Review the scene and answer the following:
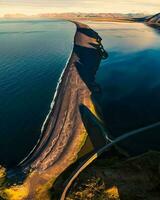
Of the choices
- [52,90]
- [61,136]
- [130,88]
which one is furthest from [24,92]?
[130,88]

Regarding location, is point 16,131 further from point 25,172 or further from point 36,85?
point 36,85

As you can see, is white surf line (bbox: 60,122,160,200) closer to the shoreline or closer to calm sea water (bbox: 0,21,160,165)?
calm sea water (bbox: 0,21,160,165)

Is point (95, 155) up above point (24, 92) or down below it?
above

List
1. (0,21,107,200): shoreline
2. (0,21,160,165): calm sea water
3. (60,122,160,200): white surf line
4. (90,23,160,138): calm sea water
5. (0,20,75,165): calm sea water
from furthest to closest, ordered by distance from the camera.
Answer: (90,23,160,138): calm sea water < (0,21,160,165): calm sea water < (0,20,75,165): calm sea water < (0,21,107,200): shoreline < (60,122,160,200): white surf line

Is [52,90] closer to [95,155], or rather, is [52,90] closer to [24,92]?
[24,92]

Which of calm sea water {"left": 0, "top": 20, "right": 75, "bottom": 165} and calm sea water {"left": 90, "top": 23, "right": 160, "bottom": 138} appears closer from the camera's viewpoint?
calm sea water {"left": 0, "top": 20, "right": 75, "bottom": 165}

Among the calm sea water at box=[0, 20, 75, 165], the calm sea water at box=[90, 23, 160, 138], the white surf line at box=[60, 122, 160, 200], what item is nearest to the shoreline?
the calm sea water at box=[0, 20, 75, 165]
